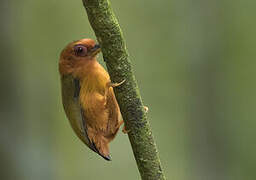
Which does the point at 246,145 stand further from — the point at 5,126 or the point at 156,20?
the point at 5,126

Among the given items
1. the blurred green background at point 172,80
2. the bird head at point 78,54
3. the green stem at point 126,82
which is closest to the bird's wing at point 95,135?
the bird head at point 78,54

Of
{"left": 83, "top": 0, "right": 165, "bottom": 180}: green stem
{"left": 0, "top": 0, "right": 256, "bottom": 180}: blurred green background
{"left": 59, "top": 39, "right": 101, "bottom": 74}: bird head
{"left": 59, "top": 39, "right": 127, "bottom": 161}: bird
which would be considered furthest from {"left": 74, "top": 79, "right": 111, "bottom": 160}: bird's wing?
{"left": 0, "top": 0, "right": 256, "bottom": 180}: blurred green background

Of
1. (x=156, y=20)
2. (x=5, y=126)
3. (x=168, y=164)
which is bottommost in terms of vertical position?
(x=168, y=164)

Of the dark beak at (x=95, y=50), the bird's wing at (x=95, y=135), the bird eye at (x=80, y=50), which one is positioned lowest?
the bird's wing at (x=95, y=135)

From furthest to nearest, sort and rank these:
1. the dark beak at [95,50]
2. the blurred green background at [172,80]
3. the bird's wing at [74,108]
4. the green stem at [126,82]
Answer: the blurred green background at [172,80]
the dark beak at [95,50]
the bird's wing at [74,108]
the green stem at [126,82]

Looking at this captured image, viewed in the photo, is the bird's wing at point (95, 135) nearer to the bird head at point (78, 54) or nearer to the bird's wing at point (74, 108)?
the bird's wing at point (74, 108)

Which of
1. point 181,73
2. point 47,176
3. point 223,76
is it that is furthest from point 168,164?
point 47,176

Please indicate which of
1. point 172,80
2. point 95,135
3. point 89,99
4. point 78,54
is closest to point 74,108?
point 89,99

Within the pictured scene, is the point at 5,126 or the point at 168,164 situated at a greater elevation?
the point at 5,126
